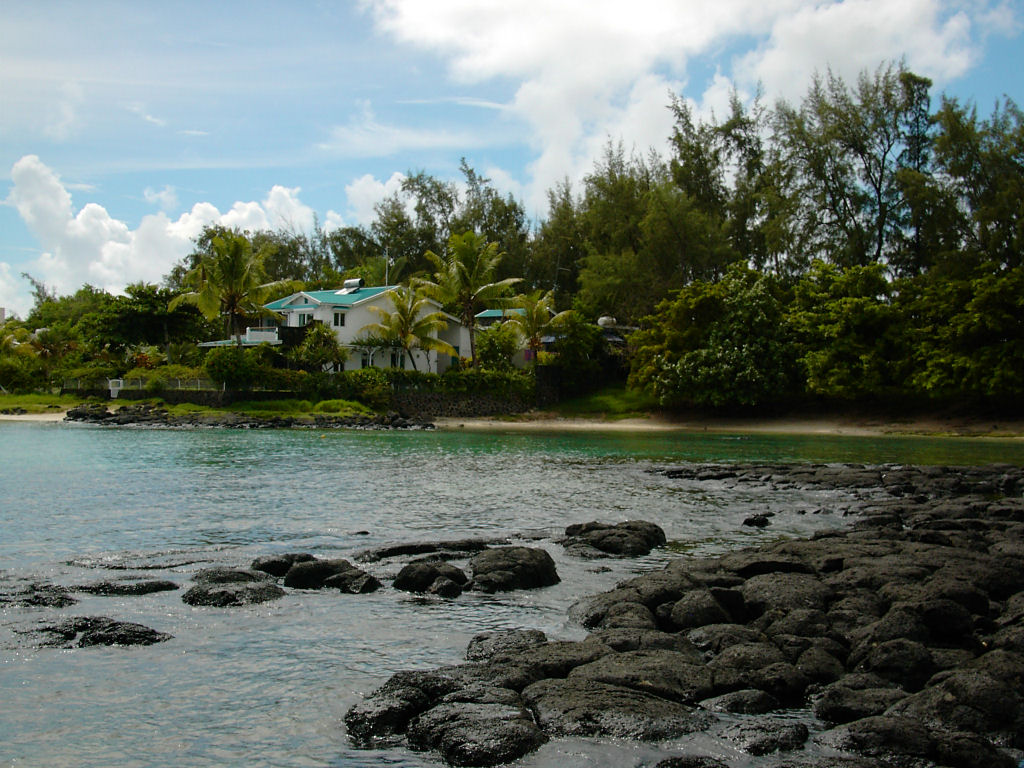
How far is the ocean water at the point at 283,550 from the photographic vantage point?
6.89 m

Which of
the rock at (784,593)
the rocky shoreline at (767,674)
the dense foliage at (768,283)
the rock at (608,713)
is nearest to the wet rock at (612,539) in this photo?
the rocky shoreline at (767,674)

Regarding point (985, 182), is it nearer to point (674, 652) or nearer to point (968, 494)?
point (968, 494)

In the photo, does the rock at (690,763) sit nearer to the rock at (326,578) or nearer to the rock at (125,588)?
the rock at (326,578)

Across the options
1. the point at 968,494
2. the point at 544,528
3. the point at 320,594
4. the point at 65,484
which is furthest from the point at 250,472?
the point at 968,494

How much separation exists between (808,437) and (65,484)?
33485mm

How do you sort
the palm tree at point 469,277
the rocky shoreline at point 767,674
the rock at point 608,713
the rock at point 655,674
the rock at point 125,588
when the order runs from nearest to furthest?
1. the rocky shoreline at point 767,674
2. the rock at point 608,713
3. the rock at point 655,674
4. the rock at point 125,588
5. the palm tree at point 469,277

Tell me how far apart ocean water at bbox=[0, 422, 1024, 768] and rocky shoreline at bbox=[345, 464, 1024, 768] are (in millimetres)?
298

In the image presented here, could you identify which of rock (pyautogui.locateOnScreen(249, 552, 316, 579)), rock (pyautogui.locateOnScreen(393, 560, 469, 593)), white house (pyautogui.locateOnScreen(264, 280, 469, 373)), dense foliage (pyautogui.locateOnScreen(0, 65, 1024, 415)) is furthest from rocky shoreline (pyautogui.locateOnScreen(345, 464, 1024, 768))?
white house (pyautogui.locateOnScreen(264, 280, 469, 373))

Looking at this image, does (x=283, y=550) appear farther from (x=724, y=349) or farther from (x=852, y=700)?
(x=724, y=349)

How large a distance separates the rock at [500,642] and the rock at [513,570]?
2.29m

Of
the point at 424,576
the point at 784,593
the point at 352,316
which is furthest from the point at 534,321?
the point at 784,593

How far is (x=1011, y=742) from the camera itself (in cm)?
638

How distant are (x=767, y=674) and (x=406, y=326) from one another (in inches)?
1947

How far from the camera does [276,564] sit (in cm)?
1200
